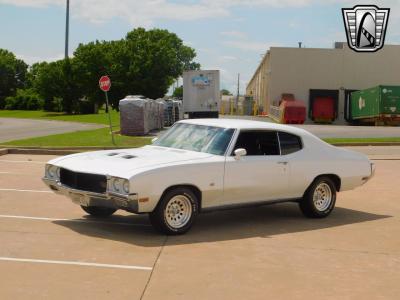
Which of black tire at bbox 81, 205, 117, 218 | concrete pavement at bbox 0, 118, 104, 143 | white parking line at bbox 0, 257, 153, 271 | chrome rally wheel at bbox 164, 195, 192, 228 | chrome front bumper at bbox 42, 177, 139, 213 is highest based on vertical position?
concrete pavement at bbox 0, 118, 104, 143

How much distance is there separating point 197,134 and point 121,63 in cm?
6675

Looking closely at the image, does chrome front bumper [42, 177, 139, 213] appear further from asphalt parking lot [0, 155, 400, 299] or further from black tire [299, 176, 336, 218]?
black tire [299, 176, 336, 218]

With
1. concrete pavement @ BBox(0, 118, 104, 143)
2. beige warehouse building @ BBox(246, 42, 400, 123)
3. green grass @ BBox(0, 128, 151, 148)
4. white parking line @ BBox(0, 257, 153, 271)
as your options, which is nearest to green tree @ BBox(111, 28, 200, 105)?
beige warehouse building @ BBox(246, 42, 400, 123)

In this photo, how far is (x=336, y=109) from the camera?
5675 cm

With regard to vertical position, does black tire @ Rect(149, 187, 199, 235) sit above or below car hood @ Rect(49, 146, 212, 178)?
below

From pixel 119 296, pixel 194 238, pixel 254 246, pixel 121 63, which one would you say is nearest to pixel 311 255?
pixel 254 246

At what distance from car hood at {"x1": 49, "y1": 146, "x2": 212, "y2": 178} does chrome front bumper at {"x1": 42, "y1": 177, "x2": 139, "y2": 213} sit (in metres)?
0.25

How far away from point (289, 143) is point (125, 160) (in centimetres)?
258

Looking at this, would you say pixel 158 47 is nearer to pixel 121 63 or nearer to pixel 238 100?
pixel 121 63

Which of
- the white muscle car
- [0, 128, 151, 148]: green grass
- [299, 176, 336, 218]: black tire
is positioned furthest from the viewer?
[0, 128, 151, 148]: green grass

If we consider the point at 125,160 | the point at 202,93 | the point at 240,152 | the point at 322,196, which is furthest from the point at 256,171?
the point at 202,93

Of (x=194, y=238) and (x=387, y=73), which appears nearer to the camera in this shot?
(x=194, y=238)

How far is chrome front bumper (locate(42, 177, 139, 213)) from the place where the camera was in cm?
724

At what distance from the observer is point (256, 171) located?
8.47 metres
